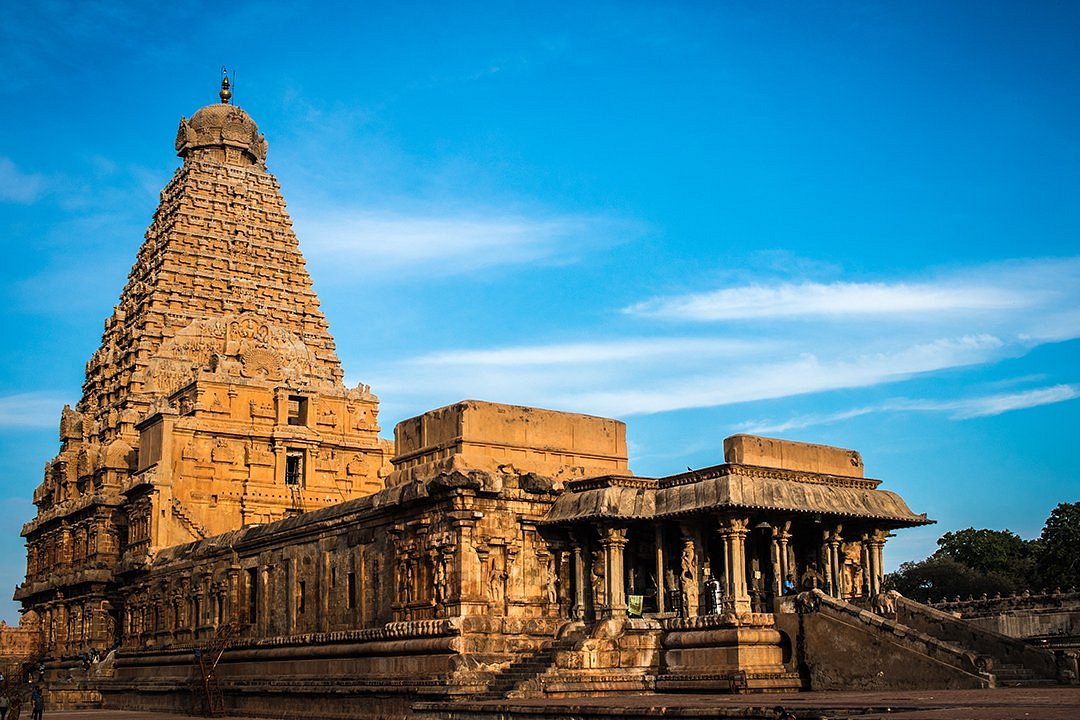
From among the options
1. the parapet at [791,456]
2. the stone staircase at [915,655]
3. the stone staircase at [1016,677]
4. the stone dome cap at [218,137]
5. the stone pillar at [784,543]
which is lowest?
the stone staircase at [1016,677]

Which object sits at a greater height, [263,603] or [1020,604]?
[263,603]

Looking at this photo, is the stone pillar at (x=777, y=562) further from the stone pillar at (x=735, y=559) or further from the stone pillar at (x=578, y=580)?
the stone pillar at (x=578, y=580)

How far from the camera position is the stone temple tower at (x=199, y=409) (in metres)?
54.9

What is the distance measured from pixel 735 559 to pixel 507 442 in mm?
7185

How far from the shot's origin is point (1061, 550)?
6172 centimetres

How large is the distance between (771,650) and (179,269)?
44386 mm

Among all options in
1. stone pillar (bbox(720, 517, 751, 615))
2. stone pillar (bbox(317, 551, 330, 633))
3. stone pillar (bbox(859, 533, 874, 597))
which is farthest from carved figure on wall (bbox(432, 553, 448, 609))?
stone pillar (bbox(859, 533, 874, 597))

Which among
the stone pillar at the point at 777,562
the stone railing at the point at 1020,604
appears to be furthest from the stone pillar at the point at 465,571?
the stone railing at the point at 1020,604

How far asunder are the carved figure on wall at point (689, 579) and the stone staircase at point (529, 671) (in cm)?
250

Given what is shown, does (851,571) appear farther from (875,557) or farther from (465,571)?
(465,571)

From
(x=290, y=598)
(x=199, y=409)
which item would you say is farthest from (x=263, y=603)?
(x=199, y=409)

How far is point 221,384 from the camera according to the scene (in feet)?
185

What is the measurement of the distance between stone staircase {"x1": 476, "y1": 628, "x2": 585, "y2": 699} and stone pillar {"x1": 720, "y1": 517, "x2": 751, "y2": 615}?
358 cm

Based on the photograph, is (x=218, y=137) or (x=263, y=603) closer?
(x=263, y=603)
